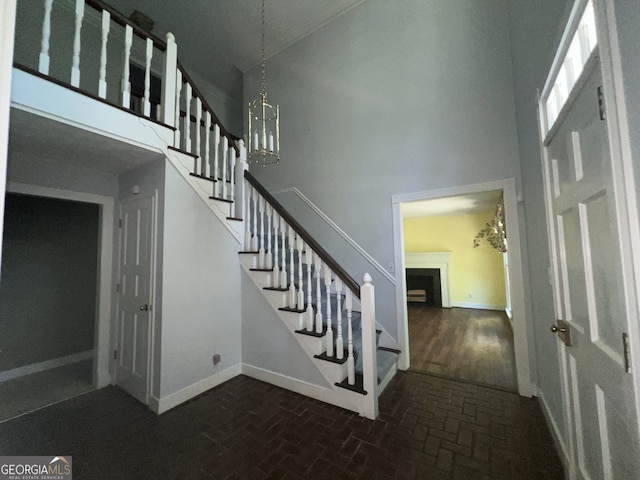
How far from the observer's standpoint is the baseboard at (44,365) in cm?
276

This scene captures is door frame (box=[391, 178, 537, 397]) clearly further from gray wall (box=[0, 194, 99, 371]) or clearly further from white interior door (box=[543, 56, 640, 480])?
gray wall (box=[0, 194, 99, 371])

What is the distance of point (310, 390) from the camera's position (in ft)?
7.54

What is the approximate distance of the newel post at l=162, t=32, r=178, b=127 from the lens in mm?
2264

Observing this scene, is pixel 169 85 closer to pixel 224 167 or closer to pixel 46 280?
pixel 224 167

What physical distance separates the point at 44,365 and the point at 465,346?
5587mm

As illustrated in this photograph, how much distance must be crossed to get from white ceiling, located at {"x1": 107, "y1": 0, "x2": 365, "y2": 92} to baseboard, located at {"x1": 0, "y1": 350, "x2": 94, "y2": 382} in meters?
4.79

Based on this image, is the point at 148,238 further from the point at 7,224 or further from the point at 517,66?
the point at 517,66

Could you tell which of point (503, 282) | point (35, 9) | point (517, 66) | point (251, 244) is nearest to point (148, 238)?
point (251, 244)

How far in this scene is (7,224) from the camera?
9.82ft

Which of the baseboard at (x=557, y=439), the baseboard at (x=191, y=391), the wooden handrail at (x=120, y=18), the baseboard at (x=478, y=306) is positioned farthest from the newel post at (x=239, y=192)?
the baseboard at (x=478, y=306)

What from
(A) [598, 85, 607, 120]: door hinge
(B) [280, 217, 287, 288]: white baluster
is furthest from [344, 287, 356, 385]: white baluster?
(A) [598, 85, 607, 120]: door hinge

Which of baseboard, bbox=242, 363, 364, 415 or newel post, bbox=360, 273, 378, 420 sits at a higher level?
newel post, bbox=360, 273, 378, 420

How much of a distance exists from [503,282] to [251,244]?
19.2ft

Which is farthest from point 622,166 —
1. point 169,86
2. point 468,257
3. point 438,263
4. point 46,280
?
point 468,257
